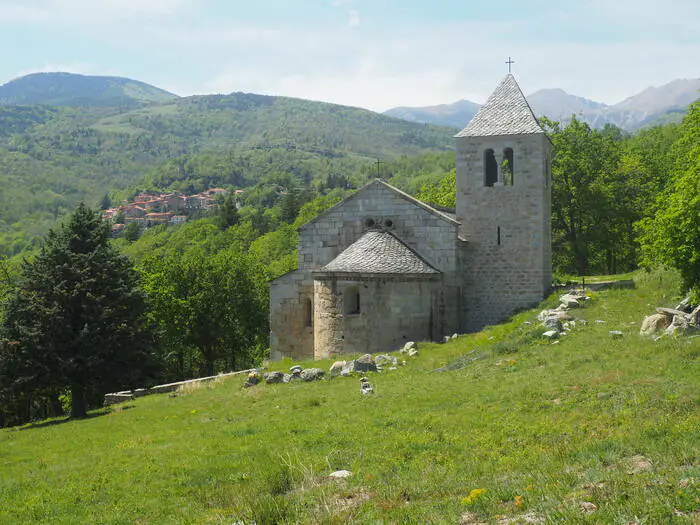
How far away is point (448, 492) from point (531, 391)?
5.49m

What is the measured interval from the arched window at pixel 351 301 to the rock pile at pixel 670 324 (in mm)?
10348

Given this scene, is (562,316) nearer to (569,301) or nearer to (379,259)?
(569,301)

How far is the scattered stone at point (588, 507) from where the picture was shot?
6892mm

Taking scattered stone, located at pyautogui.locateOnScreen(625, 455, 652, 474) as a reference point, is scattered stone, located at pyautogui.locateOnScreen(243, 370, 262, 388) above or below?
below

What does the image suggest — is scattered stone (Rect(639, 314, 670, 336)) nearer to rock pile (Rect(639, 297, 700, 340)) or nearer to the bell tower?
rock pile (Rect(639, 297, 700, 340))

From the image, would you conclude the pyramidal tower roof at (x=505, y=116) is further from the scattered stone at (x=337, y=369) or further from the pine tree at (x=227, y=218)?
the pine tree at (x=227, y=218)

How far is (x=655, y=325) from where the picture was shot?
16797mm

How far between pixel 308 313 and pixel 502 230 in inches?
333

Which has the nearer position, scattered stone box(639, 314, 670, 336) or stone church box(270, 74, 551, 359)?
scattered stone box(639, 314, 670, 336)

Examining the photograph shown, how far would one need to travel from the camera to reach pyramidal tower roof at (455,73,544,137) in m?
28.0

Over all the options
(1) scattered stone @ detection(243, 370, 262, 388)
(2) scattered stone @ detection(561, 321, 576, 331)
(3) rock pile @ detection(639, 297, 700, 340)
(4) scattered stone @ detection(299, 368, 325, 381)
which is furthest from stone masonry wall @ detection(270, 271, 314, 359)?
(3) rock pile @ detection(639, 297, 700, 340)

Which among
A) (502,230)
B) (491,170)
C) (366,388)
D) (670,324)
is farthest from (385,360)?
(491,170)

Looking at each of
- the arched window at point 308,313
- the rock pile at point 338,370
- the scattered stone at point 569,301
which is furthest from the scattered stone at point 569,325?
the arched window at point 308,313

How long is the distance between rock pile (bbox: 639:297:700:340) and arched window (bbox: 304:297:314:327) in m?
14.5
